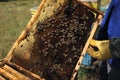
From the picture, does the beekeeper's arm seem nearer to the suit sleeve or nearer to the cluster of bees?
the suit sleeve

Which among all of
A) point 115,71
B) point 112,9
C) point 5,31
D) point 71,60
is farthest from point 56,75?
point 5,31

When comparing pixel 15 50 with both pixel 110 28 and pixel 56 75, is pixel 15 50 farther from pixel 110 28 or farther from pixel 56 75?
pixel 110 28

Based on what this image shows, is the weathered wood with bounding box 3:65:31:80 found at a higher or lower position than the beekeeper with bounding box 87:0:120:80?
lower

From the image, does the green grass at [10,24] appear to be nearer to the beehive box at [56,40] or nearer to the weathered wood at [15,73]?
the beehive box at [56,40]

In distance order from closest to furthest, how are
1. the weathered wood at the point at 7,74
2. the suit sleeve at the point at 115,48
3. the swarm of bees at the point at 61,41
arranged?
the weathered wood at the point at 7,74
the suit sleeve at the point at 115,48
the swarm of bees at the point at 61,41

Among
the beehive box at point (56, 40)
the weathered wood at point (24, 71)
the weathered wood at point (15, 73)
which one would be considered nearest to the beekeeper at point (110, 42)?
the beehive box at point (56, 40)

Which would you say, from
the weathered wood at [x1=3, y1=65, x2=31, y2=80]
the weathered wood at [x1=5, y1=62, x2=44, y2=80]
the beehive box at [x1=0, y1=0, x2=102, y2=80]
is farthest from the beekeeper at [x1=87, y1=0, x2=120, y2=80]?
the weathered wood at [x1=3, y1=65, x2=31, y2=80]
